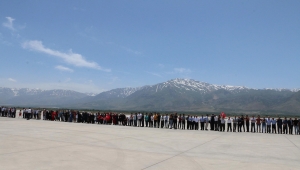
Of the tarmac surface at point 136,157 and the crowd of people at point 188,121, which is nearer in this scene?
the tarmac surface at point 136,157

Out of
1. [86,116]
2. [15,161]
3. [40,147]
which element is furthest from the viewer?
[86,116]

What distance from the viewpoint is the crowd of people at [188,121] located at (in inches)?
907

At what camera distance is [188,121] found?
81.8ft

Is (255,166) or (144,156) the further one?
(144,156)

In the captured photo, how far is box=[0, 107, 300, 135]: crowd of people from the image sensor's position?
23.0m

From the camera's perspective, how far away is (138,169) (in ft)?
27.2

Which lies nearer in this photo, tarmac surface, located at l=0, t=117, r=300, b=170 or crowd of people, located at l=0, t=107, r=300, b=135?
tarmac surface, located at l=0, t=117, r=300, b=170

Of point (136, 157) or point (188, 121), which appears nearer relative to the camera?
point (136, 157)

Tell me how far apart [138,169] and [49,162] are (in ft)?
10.3

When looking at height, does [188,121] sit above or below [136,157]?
above

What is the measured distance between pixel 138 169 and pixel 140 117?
19314mm

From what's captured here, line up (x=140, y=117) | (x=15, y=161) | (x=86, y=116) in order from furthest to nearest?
(x=86, y=116) < (x=140, y=117) < (x=15, y=161)

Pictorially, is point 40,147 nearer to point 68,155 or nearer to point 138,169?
point 68,155

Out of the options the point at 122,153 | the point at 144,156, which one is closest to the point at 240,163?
the point at 144,156
